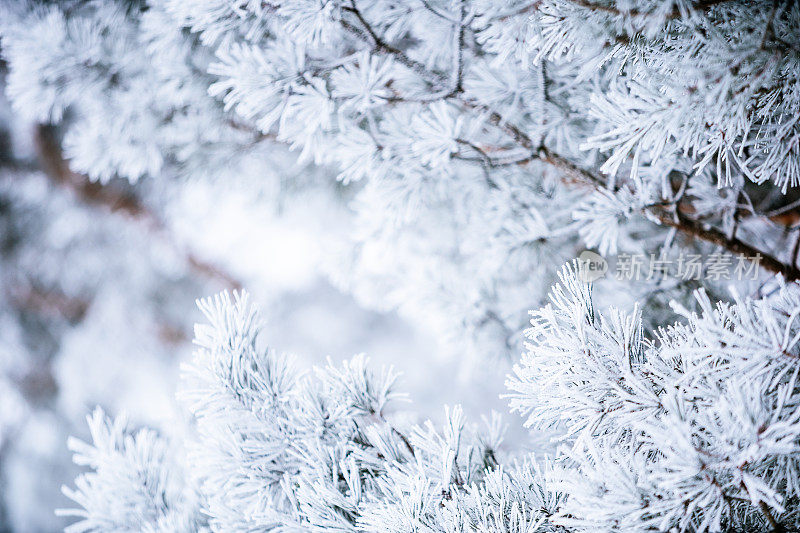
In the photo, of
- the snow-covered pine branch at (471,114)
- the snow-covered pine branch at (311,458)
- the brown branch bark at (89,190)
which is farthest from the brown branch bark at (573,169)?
the brown branch bark at (89,190)

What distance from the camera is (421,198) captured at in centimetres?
73

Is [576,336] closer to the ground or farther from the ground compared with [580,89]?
closer to the ground

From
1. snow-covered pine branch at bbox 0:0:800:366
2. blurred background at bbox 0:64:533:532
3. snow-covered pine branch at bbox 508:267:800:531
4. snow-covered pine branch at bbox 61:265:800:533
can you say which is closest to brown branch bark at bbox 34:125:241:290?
blurred background at bbox 0:64:533:532

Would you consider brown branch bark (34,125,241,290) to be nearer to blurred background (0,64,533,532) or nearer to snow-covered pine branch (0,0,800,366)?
blurred background (0,64,533,532)

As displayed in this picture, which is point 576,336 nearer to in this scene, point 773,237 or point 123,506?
point 123,506

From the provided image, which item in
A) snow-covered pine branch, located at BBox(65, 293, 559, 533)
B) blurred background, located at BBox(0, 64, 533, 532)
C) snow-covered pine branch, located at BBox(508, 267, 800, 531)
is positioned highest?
blurred background, located at BBox(0, 64, 533, 532)

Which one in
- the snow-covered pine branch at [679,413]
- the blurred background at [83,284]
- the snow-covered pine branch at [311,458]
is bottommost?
the snow-covered pine branch at [679,413]

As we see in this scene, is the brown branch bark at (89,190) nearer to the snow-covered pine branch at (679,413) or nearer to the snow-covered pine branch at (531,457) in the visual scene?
the snow-covered pine branch at (531,457)

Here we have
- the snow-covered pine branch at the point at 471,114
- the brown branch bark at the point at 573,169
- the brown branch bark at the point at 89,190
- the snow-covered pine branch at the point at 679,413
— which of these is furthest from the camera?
the brown branch bark at the point at 89,190

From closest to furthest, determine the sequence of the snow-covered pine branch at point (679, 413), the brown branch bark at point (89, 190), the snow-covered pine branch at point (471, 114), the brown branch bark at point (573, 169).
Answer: the snow-covered pine branch at point (679, 413) → the snow-covered pine branch at point (471, 114) → the brown branch bark at point (573, 169) → the brown branch bark at point (89, 190)

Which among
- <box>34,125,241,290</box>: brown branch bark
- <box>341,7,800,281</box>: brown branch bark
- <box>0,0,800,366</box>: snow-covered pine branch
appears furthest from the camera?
<box>34,125,241,290</box>: brown branch bark

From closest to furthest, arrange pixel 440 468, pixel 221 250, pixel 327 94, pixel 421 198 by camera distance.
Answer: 1. pixel 440 468
2. pixel 327 94
3. pixel 421 198
4. pixel 221 250

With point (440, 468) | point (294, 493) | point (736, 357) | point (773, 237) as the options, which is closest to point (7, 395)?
point (294, 493)

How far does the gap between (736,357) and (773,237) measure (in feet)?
2.51
